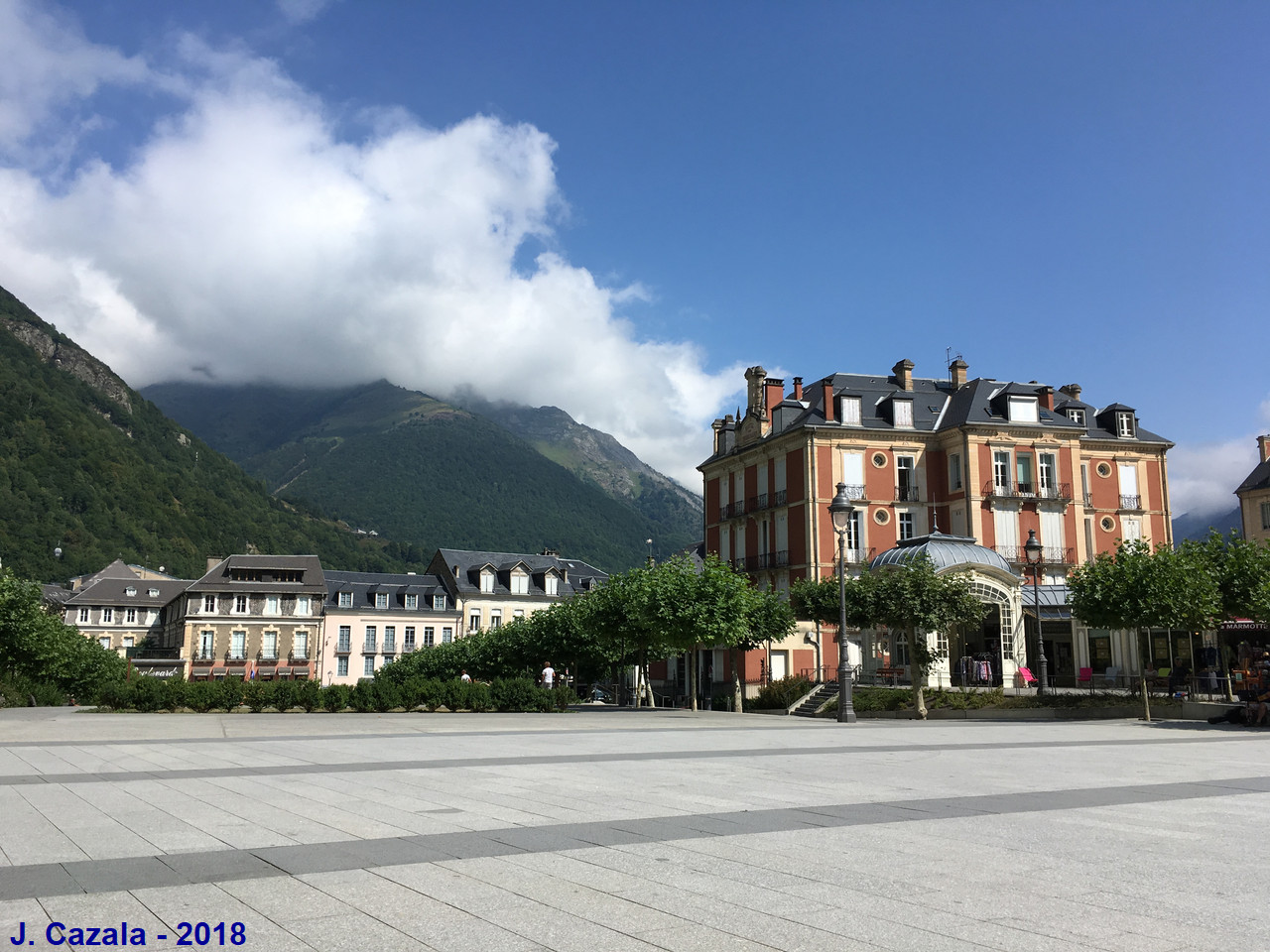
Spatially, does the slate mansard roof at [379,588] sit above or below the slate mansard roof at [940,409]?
below

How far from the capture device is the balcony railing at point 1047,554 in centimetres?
5266

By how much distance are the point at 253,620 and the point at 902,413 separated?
56.5 metres

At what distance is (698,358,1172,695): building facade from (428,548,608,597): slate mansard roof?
3603 centimetres

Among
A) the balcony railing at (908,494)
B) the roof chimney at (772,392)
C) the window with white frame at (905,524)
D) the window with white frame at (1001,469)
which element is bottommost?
the window with white frame at (905,524)

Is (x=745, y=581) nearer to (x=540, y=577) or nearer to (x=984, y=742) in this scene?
(x=984, y=742)

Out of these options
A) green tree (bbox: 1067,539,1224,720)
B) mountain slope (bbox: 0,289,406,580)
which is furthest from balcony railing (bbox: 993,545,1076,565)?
mountain slope (bbox: 0,289,406,580)

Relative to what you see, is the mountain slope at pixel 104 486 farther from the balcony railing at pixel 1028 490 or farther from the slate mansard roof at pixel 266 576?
the balcony railing at pixel 1028 490

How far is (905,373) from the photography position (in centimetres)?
5884

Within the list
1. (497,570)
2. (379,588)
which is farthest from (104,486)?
(497,570)

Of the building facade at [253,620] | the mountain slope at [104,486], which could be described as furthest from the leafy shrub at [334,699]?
the mountain slope at [104,486]

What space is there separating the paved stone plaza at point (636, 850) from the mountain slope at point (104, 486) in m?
121

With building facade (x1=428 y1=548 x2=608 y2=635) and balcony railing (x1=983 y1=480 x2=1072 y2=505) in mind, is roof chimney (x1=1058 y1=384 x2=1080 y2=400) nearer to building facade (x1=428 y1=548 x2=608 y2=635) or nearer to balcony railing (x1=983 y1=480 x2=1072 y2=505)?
balcony railing (x1=983 y1=480 x2=1072 y2=505)

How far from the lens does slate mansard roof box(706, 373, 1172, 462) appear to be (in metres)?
55.2

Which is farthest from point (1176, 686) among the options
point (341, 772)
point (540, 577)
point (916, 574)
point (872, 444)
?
point (540, 577)
